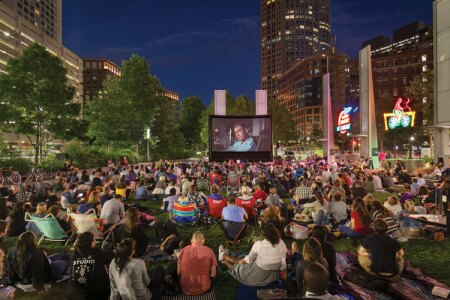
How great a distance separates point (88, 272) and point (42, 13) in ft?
408

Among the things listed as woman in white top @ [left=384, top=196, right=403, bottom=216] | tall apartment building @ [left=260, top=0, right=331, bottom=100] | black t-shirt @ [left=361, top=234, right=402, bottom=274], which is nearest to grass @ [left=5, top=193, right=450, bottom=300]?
woman in white top @ [left=384, top=196, right=403, bottom=216]

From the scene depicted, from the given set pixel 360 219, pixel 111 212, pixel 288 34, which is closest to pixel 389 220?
pixel 360 219

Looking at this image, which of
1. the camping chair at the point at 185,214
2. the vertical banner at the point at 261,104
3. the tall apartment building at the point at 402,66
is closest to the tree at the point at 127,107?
the vertical banner at the point at 261,104

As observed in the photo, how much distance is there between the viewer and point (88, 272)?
471 cm

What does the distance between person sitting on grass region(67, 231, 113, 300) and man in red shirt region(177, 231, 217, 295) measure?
3.81 ft

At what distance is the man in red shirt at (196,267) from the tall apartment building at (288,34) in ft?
565

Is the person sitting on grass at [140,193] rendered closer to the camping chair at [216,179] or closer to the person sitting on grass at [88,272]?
the camping chair at [216,179]

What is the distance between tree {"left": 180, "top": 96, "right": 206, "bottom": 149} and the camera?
6600cm

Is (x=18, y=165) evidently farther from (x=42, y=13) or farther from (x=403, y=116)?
(x=42, y=13)

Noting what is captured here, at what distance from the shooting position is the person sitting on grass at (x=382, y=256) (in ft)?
17.1

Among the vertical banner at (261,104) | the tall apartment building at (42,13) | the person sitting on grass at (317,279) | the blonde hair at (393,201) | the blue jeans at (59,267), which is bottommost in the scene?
the blue jeans at (59,267)

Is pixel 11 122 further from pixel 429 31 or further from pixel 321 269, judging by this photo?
Result: pixel 429 31

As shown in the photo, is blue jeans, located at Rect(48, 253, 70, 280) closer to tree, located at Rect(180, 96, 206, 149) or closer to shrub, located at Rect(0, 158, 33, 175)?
shrub, located at Rect(0, 158, 33, 175)

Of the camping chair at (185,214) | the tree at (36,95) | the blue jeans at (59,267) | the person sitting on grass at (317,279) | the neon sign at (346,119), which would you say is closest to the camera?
the person sitting on grass at (317,279)
